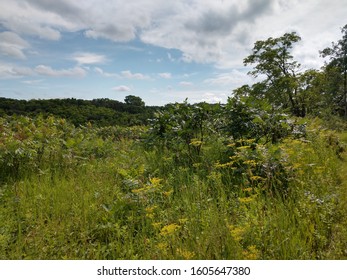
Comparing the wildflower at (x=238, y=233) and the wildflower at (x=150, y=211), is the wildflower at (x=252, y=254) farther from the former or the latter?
the wildflower at (x=150, y=211)

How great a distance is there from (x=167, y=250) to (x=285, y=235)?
1.21m

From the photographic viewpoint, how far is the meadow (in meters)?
2.49

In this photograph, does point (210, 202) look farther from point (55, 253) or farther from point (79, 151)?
point (79, 151)

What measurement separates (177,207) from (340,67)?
33.1 m

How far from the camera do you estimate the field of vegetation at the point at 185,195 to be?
100.0 inches

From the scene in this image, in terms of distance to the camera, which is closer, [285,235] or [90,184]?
[285,235]

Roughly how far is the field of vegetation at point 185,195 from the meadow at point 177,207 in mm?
16

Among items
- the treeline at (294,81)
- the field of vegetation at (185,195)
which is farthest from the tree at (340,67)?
the field of vegetation at (185,195)

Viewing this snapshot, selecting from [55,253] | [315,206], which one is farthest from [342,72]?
[55,253]

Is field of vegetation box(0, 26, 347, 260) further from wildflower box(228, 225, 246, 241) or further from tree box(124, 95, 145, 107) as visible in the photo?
tree box(124, 95, 145, 107)

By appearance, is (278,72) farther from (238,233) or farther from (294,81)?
(238,233)

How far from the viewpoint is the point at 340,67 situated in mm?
28531

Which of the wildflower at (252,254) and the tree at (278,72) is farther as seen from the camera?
the tree at (278,72)

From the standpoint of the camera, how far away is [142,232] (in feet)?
9.62
